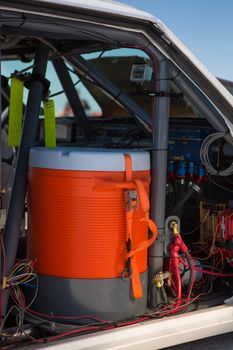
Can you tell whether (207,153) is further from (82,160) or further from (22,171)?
(22,171)

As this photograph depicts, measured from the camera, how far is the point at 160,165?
99.7 inches

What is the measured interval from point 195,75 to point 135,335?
48.2 inches

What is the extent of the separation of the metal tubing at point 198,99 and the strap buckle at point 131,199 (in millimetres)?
621

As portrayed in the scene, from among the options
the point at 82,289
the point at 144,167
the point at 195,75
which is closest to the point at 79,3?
the point at 195,75

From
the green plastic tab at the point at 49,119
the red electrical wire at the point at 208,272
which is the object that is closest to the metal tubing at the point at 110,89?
the green plastic tab at the point at 49,119

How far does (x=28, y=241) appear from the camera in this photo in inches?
97.1

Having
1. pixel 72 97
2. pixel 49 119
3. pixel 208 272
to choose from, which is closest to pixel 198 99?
pixel 49 119

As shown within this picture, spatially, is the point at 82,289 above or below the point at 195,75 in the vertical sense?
below

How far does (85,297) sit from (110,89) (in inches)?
68.1

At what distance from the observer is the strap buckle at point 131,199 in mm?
2256

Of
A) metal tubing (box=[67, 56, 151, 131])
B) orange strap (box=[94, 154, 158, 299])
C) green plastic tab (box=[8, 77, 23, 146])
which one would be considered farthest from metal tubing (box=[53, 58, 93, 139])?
orange strap (box=[94, 154, 158, 299])

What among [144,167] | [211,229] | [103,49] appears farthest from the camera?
[211,229]

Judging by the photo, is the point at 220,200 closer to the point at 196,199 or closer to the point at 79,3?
the point at 196,199

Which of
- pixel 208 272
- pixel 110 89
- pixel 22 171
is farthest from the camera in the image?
pixel 110 89
